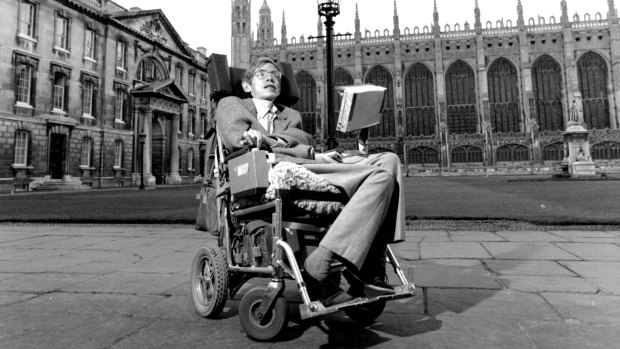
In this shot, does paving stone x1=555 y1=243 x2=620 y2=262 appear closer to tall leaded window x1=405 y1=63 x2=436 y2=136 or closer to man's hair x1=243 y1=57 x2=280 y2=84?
man's hair x1=243 y1=57 x2=280 y2=84

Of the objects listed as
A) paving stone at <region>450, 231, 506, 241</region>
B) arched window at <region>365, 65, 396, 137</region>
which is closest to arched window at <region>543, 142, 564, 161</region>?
arched window at <region>365, 65, 396, 137</region>

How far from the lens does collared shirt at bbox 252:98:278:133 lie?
255 cm

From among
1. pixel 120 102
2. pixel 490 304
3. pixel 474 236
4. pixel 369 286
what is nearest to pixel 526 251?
pixel 474 236

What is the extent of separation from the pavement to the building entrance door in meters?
18.0

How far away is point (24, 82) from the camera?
1839cm

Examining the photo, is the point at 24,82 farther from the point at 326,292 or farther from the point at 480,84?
the point at 480,84

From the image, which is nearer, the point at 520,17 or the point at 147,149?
the point at 147,149

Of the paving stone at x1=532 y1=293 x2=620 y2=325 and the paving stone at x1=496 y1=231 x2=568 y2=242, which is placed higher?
the paving stone at x1=496 y1=231 x2=568 y2=242

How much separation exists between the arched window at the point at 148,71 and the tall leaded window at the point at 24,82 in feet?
25.6

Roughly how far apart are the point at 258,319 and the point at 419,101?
50992mm

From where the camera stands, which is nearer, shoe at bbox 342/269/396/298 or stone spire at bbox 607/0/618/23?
shoe at bbox 342/269/396/298

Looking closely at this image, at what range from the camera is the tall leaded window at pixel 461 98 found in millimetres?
47938

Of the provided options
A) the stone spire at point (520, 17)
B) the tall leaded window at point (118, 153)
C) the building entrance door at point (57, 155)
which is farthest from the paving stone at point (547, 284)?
the stone spire at point (520, 17)

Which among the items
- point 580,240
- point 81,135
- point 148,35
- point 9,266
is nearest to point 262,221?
point 9,266
